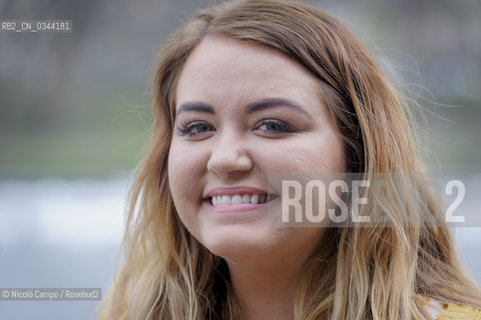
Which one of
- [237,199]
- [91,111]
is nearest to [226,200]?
[237,199]

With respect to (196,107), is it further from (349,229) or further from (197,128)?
(349,229)

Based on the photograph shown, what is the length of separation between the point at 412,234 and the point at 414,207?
0.17 ft

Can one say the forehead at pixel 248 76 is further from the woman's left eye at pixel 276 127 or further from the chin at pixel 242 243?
the chin at pixel 242 243

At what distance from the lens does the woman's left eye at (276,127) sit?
0.96m

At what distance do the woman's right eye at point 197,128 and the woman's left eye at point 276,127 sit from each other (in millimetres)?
100

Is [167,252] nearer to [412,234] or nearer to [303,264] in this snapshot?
[303,264]

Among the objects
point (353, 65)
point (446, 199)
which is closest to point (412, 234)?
point (446, 199)

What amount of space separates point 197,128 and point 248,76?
141mm

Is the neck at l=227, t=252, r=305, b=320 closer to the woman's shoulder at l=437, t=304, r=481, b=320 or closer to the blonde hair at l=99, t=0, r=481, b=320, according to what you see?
the blonde hair at l=99, t=0, r=481, b=320

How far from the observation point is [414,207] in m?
1.05

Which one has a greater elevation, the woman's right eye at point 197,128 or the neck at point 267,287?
the woman's right eye at point 197,128

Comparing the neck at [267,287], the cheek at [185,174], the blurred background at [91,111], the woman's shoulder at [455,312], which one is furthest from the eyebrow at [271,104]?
the blurred background at [91,111]

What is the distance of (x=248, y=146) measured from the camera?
0.95m

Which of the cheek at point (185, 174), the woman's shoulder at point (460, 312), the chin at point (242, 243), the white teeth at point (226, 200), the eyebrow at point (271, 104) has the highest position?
the eyebrow at point (271, 104)
